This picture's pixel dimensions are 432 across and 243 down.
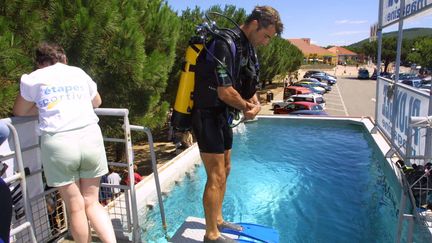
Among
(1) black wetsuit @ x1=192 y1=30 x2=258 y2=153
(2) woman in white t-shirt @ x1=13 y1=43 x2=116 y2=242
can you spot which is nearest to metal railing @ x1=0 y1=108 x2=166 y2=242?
(2) woman in white t-shirt @ x1=13 y1=43 x2=116 y2=242

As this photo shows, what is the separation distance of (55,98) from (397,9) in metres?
8.26

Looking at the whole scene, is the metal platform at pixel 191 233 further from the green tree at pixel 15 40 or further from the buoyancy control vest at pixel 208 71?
the green tree at pixel 15 40

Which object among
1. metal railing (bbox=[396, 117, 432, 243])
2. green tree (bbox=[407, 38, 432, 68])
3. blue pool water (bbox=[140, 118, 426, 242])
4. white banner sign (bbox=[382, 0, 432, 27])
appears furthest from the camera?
green tree (bbox=[407, 38, 432, 68])

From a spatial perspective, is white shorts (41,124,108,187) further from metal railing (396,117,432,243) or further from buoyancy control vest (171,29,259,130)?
metal railing (396,117,432,243)

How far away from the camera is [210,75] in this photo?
2812mm

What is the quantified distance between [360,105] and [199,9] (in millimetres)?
16075

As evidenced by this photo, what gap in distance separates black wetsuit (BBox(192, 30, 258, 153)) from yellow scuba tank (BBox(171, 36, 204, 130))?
0.05 meters

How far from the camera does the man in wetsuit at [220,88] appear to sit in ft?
9.07

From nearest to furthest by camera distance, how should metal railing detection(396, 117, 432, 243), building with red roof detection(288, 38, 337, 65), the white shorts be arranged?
the white shorts, metal railing detection(396, 117, 432, 243), building with red roof detection(288, 38, 337, 65)

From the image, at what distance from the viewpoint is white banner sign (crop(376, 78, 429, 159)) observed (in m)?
5.91

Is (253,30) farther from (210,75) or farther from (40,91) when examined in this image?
(40,91)

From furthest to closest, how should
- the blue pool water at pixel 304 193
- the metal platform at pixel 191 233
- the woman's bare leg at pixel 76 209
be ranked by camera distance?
the blue pool water at pixel 304 193
the metal platform at pixel 191 233
the woman's bare leg at pixel 76 209

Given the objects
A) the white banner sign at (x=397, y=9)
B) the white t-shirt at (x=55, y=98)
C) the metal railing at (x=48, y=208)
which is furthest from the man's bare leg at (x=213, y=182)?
the white banner sign at (x=397, y=9)

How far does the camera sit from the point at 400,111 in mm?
7457
